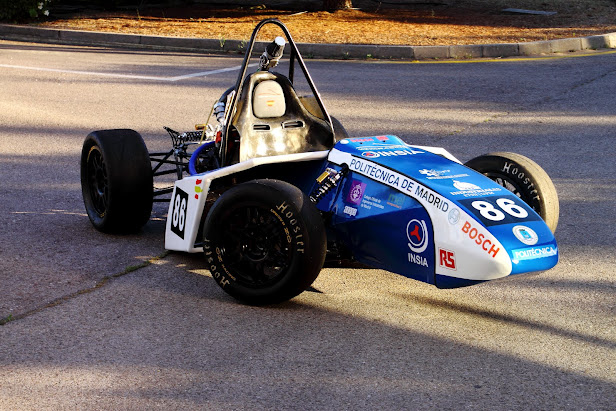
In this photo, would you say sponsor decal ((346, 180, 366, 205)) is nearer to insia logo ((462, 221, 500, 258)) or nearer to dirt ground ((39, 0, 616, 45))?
insia logo ((462, 221, 500, 258))

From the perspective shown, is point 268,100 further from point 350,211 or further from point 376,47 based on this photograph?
point 376,47

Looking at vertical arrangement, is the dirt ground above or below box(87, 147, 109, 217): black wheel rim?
above

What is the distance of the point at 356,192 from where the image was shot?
4953mm

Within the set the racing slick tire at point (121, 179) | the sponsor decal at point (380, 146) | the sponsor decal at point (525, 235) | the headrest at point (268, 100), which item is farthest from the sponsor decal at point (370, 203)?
the racing slick tire at point (121, 179)

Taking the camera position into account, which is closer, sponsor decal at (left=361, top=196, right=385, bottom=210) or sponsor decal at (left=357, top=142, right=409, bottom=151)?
sponsor decal at (left=361, top=196, right=385, bottom=210)

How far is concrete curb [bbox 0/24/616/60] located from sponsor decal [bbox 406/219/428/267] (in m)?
9.50

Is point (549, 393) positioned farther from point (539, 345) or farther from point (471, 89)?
point (471, 89)

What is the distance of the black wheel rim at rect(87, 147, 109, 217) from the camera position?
6.17m

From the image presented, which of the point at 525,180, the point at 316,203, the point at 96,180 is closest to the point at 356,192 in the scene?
the point at 316,203

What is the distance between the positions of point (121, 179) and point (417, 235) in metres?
2.17

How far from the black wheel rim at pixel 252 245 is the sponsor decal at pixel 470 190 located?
95cm

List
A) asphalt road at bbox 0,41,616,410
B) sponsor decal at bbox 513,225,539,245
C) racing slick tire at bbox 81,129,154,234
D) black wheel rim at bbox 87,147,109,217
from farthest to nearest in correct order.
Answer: black wheel rim at bbox 87,147,109,217
racing slick tire at bbox 81,129,154,234
sponsor decal at bbox 513,225,539,245
asphalt road at bbox 0,41,616,410

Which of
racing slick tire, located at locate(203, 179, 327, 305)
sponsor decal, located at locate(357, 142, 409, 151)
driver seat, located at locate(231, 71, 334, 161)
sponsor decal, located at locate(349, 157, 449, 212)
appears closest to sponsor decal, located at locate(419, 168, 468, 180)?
sponsor decal, located at locate(349, 157, 449, 212)

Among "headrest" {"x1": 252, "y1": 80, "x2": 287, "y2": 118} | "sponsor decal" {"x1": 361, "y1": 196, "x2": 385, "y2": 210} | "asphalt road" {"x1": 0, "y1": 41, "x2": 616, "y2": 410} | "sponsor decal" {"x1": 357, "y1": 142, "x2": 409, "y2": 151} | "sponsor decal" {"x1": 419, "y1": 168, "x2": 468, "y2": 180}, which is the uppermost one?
"headrest" {"x1": 252, "y1": 80, "x2": 287, "y2": 118}
